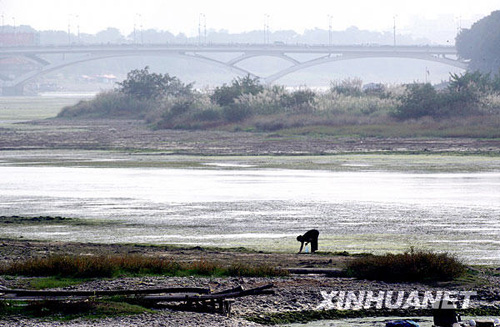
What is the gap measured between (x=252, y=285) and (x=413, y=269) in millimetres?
2509

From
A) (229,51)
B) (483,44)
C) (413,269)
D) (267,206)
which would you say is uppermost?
(483,44)

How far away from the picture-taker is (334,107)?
6375cm

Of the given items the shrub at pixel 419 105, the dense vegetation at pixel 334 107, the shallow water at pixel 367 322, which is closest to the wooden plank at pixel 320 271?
the shallow water at pixel 367 322

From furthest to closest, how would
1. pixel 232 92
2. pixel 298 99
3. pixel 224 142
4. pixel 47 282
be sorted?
1. pixel 232 92
2. pixel 298 99
3. pixel 224 142
4. pixel 47 282

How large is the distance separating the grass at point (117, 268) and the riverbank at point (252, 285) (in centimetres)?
27

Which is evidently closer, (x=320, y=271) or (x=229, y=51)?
(x=320, y=271)

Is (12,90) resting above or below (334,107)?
below

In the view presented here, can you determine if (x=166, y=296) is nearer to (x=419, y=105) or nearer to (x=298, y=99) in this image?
(x=419, y=105)

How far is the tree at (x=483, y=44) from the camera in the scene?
396 ft

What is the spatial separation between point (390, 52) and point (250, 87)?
87860 millimetres

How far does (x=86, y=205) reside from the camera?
26.5m

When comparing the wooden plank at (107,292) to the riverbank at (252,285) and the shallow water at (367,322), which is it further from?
the shallow water at (367,322)

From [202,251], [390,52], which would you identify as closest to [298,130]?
[202,251]

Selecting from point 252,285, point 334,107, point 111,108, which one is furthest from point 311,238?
point 111,108
